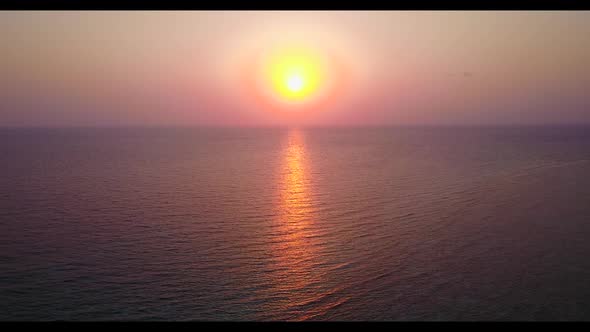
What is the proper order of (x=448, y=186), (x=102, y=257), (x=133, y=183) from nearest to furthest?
(x=102, y=257) → (x=448, y=186) → (x=133, y=183)

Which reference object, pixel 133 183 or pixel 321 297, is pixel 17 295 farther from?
pixel 133 183

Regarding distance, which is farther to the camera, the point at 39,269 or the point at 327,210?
the point at 327,210

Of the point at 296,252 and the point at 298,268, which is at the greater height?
the point at 296,252

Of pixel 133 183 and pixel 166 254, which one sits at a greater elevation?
pixel 133 183

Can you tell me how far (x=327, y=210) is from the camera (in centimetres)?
3475

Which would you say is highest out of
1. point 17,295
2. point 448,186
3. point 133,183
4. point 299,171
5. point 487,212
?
point 299,171

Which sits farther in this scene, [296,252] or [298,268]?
[296,252]

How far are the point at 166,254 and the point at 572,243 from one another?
→ 23039 millimetres

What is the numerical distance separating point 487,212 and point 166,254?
80.3ft
